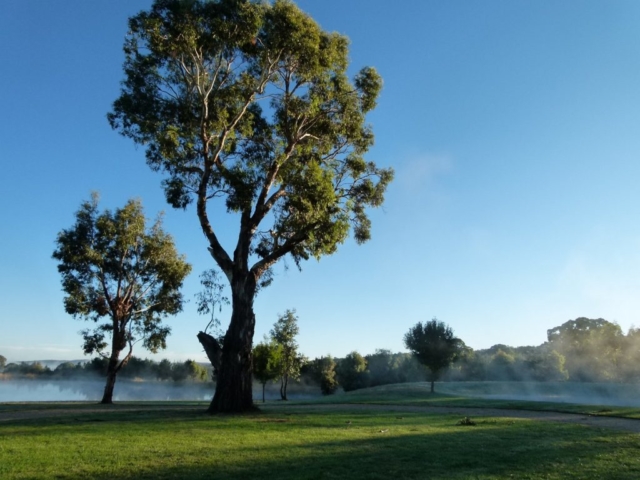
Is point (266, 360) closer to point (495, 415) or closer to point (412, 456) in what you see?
point (495, 415)

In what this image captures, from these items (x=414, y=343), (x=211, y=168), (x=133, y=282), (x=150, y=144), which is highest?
(x=150, y=144)

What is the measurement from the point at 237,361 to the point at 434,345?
119 feet

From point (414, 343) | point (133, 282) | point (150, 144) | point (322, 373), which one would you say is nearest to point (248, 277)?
point (150, 144)

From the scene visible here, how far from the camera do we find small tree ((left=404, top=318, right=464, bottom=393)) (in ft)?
170

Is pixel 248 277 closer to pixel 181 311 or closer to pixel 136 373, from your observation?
pixel 181 311

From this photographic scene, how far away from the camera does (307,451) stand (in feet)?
33.0

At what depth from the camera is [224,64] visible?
20719 mm

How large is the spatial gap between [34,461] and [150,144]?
50.3 ft

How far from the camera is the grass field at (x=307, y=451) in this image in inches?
318

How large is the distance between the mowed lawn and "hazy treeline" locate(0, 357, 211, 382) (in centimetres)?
8826

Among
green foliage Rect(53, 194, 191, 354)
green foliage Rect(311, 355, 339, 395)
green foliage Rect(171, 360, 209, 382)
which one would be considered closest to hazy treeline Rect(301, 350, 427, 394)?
green foliage Rect(311, 355, 339, 395)

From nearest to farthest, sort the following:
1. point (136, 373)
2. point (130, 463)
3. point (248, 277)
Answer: point (130, 463), point (248, 277), point (136, 373)

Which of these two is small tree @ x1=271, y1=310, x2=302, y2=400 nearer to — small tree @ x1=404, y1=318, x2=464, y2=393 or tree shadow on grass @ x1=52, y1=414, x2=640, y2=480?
small tree @ x1=404, y1=318, x2=464, y2=393

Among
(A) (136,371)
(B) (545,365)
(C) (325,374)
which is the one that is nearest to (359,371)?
(C) (325,374)
